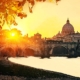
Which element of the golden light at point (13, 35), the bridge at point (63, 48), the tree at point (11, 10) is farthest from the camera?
the bridge at point (63, 48)

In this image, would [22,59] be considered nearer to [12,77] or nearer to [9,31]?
[9,31]

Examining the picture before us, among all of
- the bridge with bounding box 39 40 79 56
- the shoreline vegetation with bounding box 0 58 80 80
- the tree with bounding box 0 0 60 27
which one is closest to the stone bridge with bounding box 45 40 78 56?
the bridge with bounding box 39 40 79 56

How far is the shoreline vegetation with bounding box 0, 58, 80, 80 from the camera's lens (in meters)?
4.96

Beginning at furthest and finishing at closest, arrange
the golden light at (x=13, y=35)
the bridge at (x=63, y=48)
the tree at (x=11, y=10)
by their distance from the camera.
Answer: the bridge at (x=63, y=48)
the golden light at (x=13, y=35)
the tree at (x=11, y=10)

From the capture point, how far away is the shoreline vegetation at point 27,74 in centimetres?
496

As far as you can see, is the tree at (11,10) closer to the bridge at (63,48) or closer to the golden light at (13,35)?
the golden light at (13,35)

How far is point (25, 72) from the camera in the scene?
514cm

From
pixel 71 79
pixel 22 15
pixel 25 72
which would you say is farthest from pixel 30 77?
pixel 22 15

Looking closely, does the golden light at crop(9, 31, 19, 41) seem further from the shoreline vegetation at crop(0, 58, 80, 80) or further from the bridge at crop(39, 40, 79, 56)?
the bridge at crop(39, 40, 79, 56)

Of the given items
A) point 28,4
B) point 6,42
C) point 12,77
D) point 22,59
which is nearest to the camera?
point 12,77

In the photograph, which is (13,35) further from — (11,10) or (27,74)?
(27,74)

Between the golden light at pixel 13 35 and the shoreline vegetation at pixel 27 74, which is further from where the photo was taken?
the golden light at pixel 13 35

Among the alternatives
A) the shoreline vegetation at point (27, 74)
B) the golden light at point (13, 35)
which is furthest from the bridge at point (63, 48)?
the shoreline vegetation at point (27, 74)

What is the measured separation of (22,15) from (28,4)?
41 centimetres
